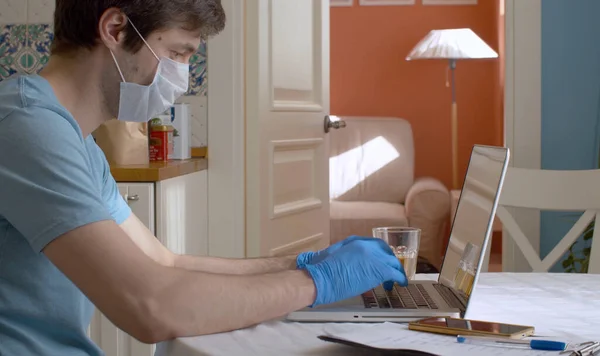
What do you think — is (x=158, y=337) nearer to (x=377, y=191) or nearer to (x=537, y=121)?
(x=537, y=121)

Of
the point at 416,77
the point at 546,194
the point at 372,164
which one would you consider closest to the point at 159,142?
the point at 546,194

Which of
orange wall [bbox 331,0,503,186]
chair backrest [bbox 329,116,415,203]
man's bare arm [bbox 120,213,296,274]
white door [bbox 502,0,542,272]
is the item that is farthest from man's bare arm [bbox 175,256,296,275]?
orange wall [bbox 331,0,503,186]

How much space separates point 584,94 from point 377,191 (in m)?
2.39

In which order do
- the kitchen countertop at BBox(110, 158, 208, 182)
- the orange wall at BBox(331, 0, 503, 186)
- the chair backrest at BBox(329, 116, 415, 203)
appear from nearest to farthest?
the kitchen countertop at BBox(110, 158, 208, 182) → the chair backrest at BBox(329, 116, 415, 203) → the orange wall at BBox(331, 0, 503, 186)

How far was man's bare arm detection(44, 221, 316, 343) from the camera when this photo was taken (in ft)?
3.47

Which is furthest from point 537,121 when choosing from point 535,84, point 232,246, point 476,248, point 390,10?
point 390,10

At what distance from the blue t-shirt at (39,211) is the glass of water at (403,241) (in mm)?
501

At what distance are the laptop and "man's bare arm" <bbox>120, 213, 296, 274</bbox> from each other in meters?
0.20

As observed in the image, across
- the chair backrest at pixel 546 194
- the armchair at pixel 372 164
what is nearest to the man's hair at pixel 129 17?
the chair backrest at pixel 546 194

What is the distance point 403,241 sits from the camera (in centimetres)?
142

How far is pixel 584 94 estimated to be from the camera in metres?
3.07

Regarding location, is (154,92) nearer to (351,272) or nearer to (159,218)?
(351,272)

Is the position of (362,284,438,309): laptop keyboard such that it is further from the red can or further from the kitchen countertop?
the red can

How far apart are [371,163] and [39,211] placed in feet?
14.5
